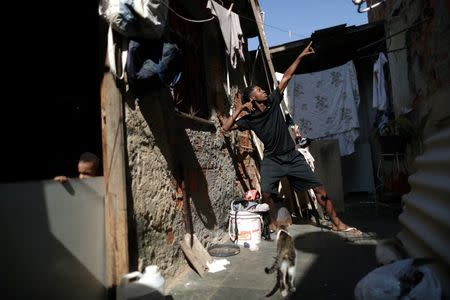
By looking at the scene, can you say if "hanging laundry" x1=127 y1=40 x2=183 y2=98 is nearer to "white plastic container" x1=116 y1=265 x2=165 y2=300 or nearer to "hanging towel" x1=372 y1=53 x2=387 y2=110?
"white plastic container" x1=116 y1=265 x2=165 y2=300

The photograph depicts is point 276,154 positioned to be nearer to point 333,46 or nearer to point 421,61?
point 421,61

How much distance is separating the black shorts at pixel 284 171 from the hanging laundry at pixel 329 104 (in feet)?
13.1

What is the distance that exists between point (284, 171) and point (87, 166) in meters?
2.76

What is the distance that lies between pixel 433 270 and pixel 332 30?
697 cm

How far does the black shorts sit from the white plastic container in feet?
8.49

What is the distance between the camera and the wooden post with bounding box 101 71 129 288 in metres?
2.63

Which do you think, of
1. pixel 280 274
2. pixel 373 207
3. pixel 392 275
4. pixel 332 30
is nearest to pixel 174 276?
pixel 280 274

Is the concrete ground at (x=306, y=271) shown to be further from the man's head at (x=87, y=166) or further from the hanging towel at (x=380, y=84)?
the hanging towel at (x=380, y=84)

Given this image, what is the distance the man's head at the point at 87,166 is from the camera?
3.00 m

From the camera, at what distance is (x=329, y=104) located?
8609 mm

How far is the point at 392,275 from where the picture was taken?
1.76 meters

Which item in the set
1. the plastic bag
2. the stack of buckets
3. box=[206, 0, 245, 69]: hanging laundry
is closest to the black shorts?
the stack of buckets

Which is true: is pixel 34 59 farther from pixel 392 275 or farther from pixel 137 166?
pixel 392 275

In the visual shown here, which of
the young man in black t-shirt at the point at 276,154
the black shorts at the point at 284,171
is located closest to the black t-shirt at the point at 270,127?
the young man in black t-shirt at the point at 276,154
